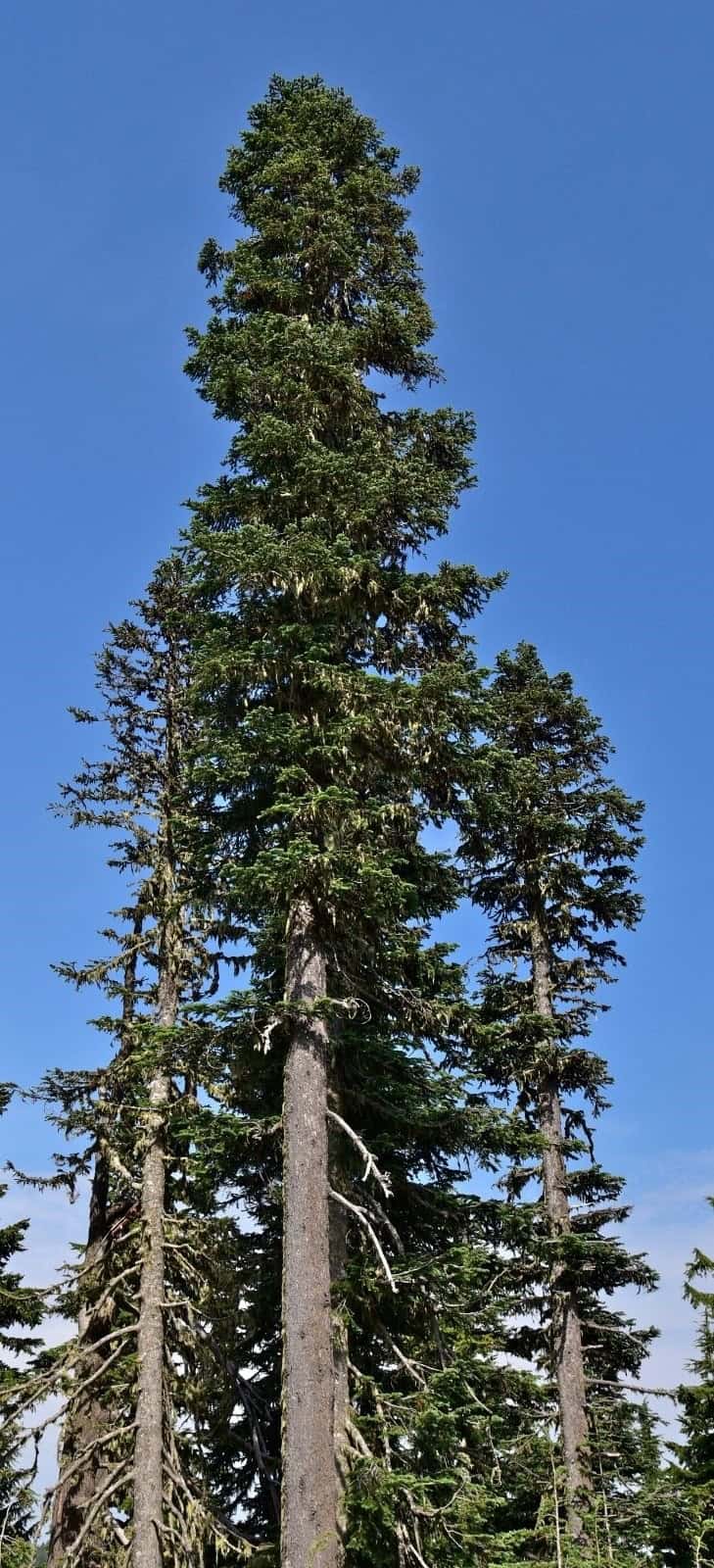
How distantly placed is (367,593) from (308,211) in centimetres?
491

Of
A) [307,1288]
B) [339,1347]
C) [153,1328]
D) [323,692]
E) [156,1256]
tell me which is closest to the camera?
[307,1288]

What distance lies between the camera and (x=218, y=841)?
11.3m

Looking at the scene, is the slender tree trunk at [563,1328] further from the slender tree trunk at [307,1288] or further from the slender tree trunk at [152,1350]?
the slender tree trunk at [152,1350]

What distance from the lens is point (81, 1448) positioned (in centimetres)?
1222

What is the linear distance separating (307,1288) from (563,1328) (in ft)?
23.5

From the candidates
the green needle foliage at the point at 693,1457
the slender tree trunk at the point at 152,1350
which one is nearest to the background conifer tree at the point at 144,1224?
the slender tree trunk at the point at 152,1350

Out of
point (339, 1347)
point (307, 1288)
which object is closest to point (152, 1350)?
point (339, 1347)

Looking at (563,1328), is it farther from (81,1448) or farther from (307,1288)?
(307,1288)

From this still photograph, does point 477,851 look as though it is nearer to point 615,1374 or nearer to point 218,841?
point 218,841

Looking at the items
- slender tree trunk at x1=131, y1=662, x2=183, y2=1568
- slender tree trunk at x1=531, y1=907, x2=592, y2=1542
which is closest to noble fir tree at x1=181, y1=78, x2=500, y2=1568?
slender tree trunk at x1=131, y1=662, x2=183, y2=1568

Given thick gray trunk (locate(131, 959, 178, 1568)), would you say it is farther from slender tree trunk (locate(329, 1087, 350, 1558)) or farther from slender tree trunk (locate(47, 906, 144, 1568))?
slender tree trunk (locate(329, 1087, 350, 1558))

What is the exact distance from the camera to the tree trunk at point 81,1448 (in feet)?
39.6

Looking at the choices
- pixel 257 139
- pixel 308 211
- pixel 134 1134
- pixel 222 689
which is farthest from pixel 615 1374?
pixel 257 139

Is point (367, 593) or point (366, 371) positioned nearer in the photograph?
point (367, 593)
